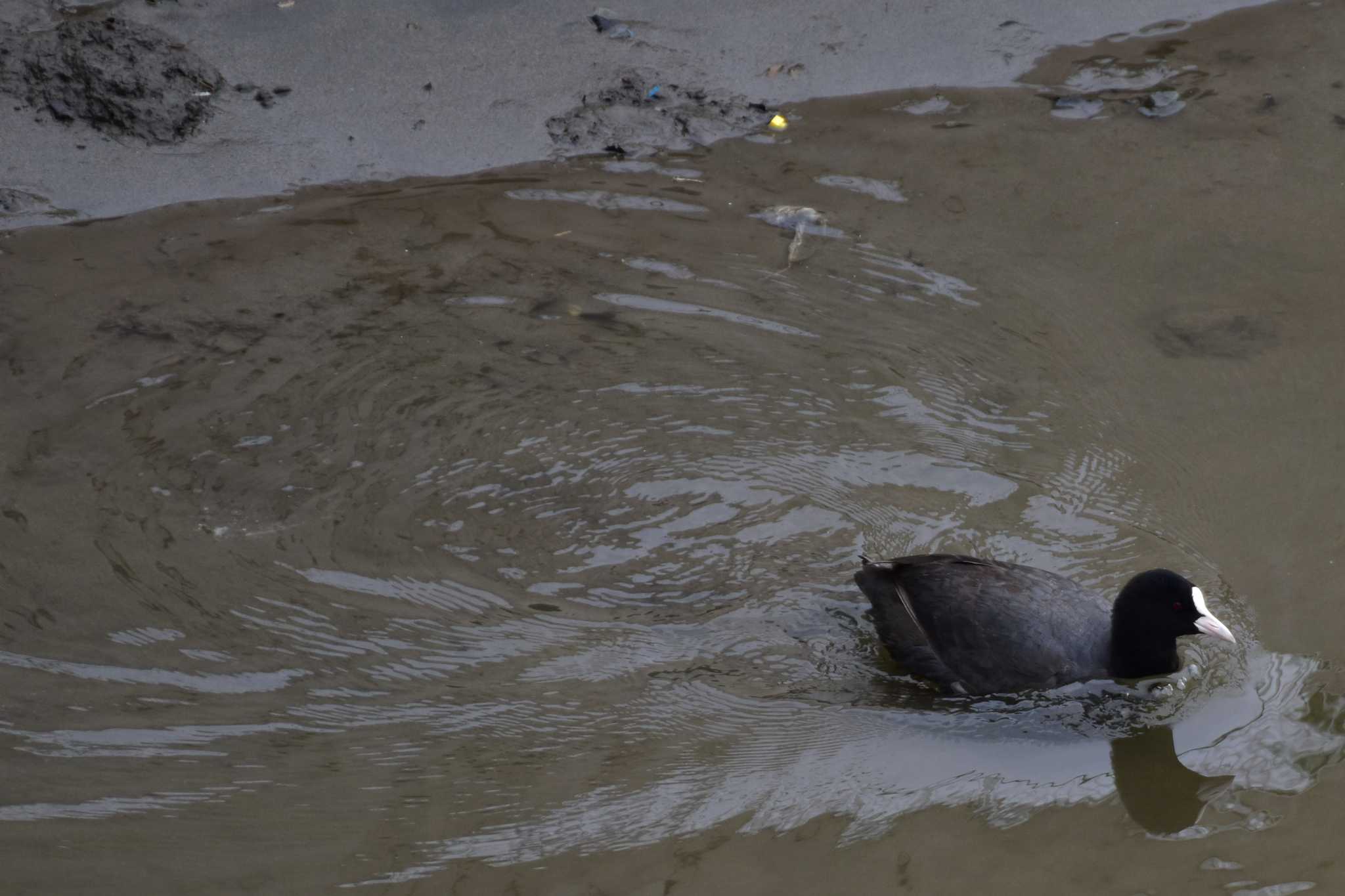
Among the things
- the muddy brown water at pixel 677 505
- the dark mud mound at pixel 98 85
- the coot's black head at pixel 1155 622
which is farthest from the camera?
the dark mud mound at pixel 98 85

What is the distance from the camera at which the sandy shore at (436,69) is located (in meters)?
7.39

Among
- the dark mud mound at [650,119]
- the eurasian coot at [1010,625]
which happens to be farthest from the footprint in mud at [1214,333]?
the dark mud mound at [650,119]

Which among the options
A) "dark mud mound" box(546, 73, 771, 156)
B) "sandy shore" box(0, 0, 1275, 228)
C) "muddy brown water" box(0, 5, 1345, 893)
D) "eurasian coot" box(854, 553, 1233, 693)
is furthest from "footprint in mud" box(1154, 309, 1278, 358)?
"dark mud mound" box(546, 73, 771, 156)

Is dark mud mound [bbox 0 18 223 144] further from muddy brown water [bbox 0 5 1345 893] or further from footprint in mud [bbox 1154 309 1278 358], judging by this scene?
footprint in mud [bbox 1154 309 1278 358]

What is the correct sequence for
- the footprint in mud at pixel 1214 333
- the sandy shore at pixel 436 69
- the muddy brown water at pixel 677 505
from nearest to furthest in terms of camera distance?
the muddy brown water at pixel 677 505 < the footprint in mud at pixel 1214 333 < the sandy shore at pixel 436 69

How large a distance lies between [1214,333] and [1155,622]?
82.2 inches

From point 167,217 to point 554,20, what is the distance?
274 centimetres

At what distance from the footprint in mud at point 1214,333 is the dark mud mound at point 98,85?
5541 millimetres

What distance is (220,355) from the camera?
6.15 meters

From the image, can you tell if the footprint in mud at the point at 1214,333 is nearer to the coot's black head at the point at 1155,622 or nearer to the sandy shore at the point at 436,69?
the coot's black head at the point at 1155,622

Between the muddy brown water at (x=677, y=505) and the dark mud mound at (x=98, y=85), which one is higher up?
the dark mud mound at (x=98, y=85)

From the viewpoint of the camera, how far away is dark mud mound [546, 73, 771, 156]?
759 centimetres

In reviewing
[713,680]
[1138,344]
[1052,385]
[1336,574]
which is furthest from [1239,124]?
[713,680]

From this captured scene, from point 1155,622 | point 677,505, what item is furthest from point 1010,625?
point 677,505
